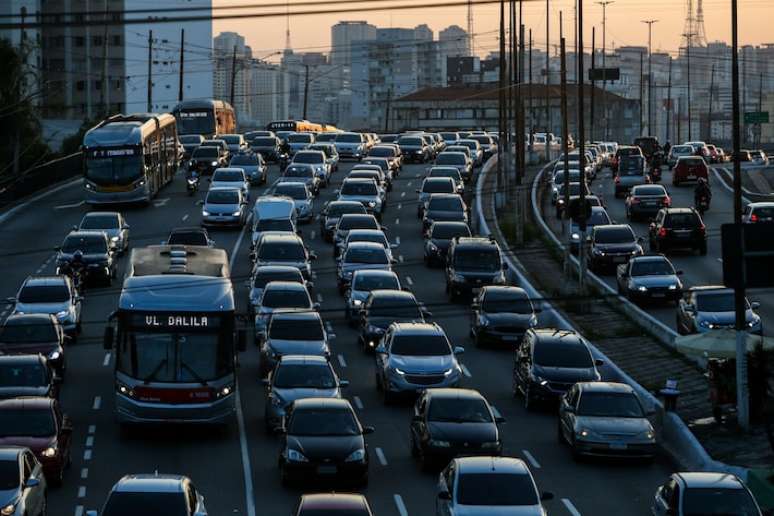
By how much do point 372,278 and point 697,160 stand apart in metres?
39.0

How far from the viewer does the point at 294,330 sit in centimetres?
3556

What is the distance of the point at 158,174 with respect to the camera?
69.1 meters

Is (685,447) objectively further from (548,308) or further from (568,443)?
(548,308)

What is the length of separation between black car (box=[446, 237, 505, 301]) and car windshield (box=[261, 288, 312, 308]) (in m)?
6.82

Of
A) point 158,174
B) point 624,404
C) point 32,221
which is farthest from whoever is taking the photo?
point 158,174

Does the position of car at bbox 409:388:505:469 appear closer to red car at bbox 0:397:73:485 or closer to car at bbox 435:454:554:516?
car at bbox 435:454:554:516

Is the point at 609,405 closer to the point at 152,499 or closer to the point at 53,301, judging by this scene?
the point at 152,499

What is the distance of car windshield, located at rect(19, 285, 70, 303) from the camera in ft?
129

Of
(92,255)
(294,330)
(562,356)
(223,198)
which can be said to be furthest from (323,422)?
(223,198)

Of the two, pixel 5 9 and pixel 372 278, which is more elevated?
pixel 5 9

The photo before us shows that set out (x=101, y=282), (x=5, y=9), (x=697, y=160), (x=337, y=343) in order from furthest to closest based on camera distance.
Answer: (x=5, y=9)
(x=697, y=160)
(x=101, y=282)
(x=337, y=343)

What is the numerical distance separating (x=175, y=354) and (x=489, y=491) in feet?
30.8

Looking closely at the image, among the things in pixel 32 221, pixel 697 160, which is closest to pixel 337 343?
pixel 32 221

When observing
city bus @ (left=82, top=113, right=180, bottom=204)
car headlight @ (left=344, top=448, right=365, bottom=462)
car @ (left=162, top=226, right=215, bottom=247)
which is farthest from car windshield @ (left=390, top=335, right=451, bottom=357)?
city bus @ (left=82, top=113, right=180, bottom=204)
